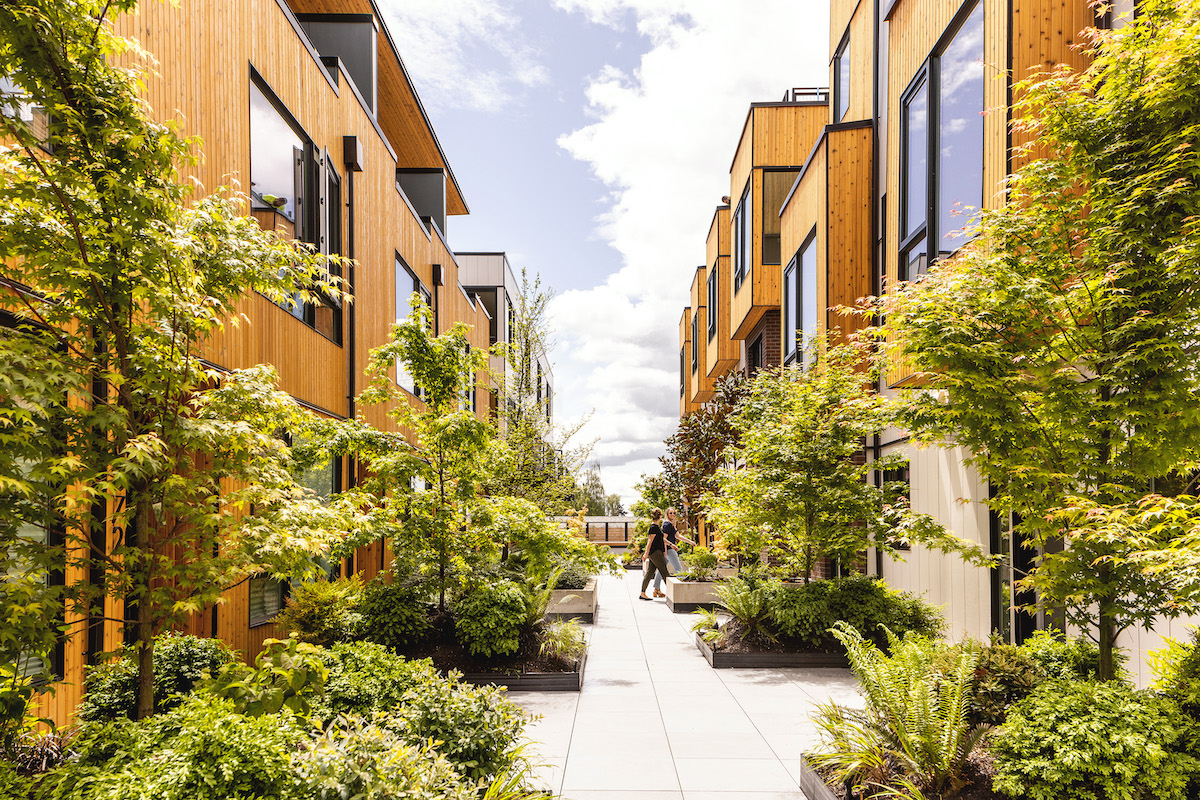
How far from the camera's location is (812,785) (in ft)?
17.8

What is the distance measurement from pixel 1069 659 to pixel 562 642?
5.54 m

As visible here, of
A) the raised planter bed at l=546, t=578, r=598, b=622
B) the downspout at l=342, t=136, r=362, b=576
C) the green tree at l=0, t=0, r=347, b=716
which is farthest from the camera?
the raised planter bed at l=546, t=578, r=598, b=622

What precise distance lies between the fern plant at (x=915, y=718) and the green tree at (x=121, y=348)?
420cm

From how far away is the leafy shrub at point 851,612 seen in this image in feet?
32.6

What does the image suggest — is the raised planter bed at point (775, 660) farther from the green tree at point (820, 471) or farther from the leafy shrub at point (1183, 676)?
the leafy shrub at point (1183, 676)

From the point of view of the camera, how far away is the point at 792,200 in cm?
1688

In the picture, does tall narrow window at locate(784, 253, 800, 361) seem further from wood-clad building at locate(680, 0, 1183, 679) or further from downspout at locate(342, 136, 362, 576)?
downspout at locate(342, 136, 362, 576)

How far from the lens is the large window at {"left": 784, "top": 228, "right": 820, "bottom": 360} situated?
601 inches

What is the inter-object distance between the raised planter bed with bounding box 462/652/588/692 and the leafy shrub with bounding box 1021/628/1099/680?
493 centimetres

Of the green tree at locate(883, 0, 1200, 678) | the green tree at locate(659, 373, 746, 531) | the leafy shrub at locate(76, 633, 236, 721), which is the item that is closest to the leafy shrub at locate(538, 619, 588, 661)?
the leafy shrub at locate(76, 633, 236, 721)

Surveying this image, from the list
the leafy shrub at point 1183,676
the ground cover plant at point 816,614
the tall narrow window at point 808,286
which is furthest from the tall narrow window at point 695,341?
the leafy shrub at point 1183,676

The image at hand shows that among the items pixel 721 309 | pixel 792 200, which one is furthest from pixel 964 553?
pixel 721 309

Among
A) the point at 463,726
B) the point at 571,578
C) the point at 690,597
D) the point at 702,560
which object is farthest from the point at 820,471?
the point at 463,726

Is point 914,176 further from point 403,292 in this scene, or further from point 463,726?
point 403,292
